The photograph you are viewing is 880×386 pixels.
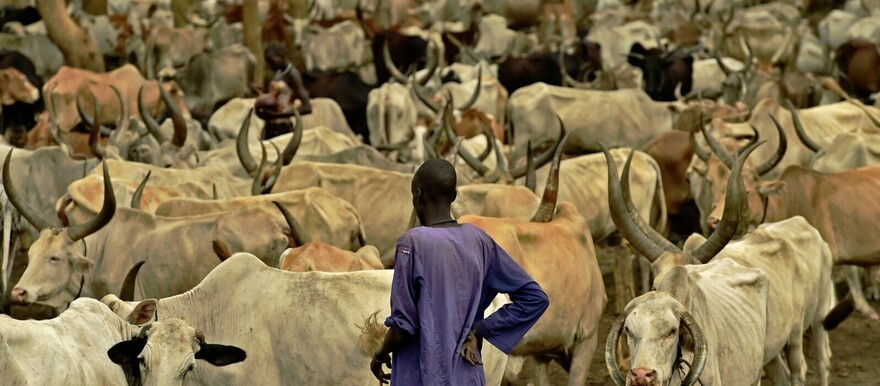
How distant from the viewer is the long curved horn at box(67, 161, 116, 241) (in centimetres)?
835

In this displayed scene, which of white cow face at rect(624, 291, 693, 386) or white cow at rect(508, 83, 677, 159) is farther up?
white cow face at rect(624, 291, 693, 386)

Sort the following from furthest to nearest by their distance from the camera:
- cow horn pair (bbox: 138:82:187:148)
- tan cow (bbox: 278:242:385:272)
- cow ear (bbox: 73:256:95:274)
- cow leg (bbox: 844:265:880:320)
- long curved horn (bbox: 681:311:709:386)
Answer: cow horn pair (bbox: 138:82:187:148) < cow leg (bbox: 844:265:880:320) < cow ear (bbox: 73:256:95:274) < tan cow (bbox: 278:242:385:272) < long curved horn (bbox: 681:311:709:386)

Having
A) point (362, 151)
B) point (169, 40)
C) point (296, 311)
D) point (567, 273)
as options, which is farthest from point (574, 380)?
point (169, 40)

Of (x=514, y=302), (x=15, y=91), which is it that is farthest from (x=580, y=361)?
(x=15, y=91)

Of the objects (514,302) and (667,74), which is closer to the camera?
(514,302)

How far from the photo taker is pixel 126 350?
5.80 m

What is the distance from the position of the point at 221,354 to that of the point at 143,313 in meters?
0.63

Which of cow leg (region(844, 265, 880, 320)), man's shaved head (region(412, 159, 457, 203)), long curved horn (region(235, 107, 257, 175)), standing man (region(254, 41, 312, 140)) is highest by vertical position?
man's shaved head (region(412, 159, 457, 203))

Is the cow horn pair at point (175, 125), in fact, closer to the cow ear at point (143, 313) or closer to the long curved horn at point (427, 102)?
the long curved horn at point (427, 102)

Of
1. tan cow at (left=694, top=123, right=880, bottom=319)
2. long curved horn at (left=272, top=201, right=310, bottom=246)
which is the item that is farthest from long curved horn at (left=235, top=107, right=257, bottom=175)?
tan cow at (left=694, top=123, right=880, bottom=319)

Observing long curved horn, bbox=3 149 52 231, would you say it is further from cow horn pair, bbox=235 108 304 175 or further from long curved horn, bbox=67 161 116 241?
cow horn pair, bbox=235 108 304 175

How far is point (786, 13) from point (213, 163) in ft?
60.5

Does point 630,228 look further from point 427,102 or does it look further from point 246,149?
point 427,102

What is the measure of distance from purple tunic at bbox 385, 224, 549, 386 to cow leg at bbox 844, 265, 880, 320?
6948 mm
